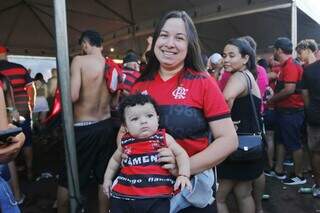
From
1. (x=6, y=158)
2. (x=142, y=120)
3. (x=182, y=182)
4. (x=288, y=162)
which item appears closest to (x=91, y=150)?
(x=6, y=158)

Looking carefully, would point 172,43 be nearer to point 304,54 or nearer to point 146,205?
point 146,205

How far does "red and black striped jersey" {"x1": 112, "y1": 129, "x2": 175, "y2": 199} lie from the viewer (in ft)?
5.92

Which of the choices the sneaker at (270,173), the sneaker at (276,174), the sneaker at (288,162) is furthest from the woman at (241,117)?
the sneaker at (288,162)

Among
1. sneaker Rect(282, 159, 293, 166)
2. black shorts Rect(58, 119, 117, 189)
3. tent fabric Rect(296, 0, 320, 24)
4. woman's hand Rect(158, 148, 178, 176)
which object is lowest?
sneaker Rect(282, 159, 293, 166)

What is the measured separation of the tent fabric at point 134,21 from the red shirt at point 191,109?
5246mm

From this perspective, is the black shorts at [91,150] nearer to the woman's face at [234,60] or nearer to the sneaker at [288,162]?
the woman's face at [234,60]

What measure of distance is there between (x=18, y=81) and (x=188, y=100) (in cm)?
382

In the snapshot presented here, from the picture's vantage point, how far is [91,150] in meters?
3.78

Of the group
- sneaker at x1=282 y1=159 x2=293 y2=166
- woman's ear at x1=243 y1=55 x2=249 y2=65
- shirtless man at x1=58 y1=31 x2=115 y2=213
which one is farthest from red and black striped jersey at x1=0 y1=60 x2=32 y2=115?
sneaker at x1=282 y1=159 x2=293 y2=166

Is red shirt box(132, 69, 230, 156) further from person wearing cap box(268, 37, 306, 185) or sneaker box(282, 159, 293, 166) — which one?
sneaker box(282, 159, 293, 166)

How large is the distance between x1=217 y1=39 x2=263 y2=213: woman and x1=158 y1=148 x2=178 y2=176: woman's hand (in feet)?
4.90

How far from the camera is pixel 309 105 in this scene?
15.4 feet

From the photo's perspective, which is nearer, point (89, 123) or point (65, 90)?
point (65, 90)

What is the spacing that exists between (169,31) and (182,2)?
619 centimetres
